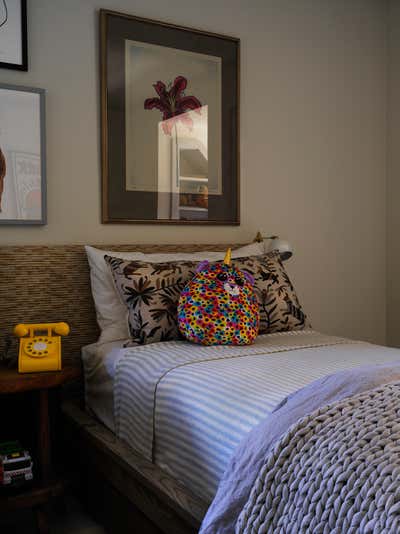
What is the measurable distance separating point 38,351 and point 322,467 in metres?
1.30

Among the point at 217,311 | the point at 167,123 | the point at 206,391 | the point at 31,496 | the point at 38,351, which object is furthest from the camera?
the point at 167,123

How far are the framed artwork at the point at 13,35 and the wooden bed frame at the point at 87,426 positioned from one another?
0.78 m

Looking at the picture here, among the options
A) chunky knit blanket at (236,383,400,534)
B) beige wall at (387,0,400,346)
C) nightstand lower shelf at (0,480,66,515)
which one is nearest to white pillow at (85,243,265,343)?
nightstand lower shelf at (0,480,66,515)

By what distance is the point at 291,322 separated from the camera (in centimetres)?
251

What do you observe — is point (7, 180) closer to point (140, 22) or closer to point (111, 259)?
point (111, 259)

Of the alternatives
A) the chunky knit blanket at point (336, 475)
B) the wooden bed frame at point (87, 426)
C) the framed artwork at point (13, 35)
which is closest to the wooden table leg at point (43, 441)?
the wooden bed frame at point (87, 426)

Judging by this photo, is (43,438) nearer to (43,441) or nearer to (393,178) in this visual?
(43,441)

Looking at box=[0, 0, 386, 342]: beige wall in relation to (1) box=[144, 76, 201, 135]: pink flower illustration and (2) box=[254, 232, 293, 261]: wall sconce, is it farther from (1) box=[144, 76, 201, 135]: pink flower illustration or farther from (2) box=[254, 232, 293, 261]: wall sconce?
(1) box=[144, 76, 201, 135]: pink flower illustration

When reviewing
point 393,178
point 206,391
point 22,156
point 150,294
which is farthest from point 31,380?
point 393,178

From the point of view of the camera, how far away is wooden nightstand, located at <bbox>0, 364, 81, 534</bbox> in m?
1.94

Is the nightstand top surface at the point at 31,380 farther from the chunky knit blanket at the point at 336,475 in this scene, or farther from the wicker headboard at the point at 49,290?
the chunky knit blanket at the point at 336,475

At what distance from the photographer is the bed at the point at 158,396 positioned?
4.98 feet

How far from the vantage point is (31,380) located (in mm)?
1971

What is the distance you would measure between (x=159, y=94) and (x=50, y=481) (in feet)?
5.86
